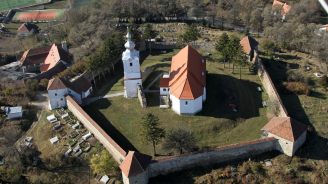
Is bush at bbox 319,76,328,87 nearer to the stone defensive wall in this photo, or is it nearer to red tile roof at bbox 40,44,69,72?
the stone defensive wall

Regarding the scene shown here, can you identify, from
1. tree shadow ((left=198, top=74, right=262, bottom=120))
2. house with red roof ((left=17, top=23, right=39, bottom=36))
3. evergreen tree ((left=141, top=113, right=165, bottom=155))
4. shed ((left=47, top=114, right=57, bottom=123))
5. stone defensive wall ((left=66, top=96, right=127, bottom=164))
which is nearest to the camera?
evergreen tree ((left=141, top=113, right=165, bottom=155))

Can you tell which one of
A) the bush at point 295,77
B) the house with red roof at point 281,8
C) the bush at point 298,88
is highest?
the house with red roof at point 281,8

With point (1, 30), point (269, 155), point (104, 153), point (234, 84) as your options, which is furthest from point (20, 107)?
point (1, 30)

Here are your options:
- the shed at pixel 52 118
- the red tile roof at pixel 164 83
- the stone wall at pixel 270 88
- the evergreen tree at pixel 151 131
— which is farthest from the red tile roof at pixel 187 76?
the shed at pixel 52 118

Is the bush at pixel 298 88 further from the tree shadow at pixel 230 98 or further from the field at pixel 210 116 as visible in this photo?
the tree shadow at pixel 230 98

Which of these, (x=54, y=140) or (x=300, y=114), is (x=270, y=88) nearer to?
(x=300, y=114)

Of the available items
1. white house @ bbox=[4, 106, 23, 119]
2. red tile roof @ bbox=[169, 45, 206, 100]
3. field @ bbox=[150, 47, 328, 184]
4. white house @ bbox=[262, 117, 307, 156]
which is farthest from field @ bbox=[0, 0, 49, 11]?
white house @ bbox=[262, 117, 307, 156]
